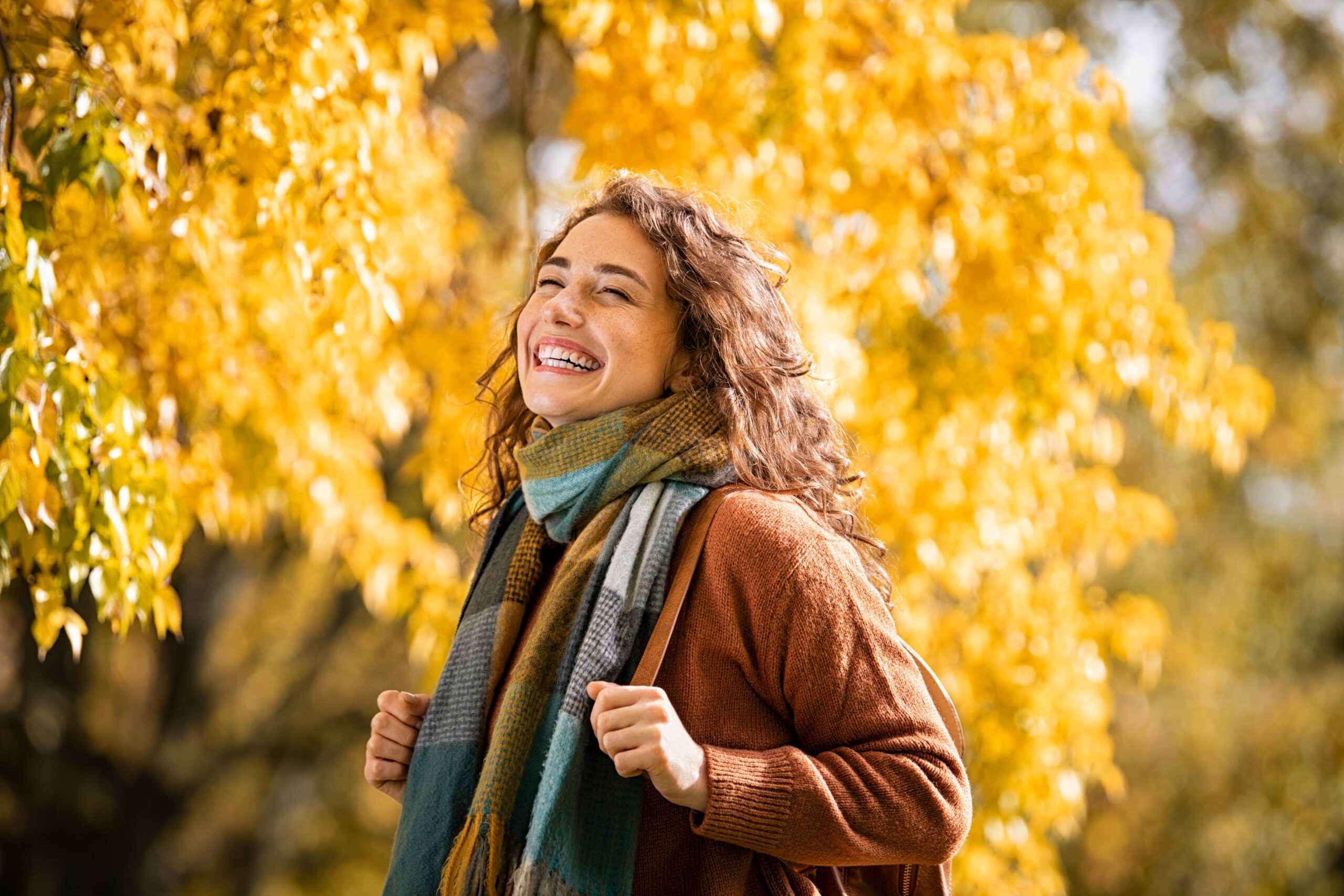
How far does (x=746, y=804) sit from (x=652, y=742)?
0.43ft

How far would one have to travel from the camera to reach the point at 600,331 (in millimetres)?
1674

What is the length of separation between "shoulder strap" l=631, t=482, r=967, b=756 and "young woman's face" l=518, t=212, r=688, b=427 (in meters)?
0.20

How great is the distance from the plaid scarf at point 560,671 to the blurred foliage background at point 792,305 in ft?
2.25

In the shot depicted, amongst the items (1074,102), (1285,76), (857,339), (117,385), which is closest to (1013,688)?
(857,339)

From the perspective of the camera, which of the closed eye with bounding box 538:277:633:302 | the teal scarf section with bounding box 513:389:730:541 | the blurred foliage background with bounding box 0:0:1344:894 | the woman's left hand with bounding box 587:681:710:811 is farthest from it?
the blurred foliage background with bounding box 0:0:1344:894

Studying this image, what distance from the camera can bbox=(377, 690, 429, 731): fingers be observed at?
1.77 metres

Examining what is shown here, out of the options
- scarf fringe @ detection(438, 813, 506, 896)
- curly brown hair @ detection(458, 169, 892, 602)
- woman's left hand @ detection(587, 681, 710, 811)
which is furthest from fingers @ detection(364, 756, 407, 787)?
curly brown hair @ detection(458, 169, 892, 602)

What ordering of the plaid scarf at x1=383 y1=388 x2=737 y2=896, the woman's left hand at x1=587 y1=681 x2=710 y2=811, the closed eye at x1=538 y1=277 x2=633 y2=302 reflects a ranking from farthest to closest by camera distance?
the closed eye at x1=538 y1=277 x2=633 y2=302, the plaid scarf at x1=383 y1=388 x2=737 y2=896, the woman's left hand at x1=587 y1=681 x2=710 y2=811

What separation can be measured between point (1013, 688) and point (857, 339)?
111cm

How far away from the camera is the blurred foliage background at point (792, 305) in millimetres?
2229

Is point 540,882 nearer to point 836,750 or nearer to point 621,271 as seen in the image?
point 836,750

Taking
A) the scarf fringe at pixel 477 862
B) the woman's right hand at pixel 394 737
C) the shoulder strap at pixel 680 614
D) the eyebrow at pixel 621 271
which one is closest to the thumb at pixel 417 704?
the woman's right hand at pixel 394 737

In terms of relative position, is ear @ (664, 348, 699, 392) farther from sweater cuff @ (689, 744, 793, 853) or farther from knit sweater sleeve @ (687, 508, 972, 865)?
sweater cuff @ (689, 744, 793, 853)

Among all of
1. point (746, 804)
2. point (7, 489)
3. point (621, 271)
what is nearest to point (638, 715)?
point (746, 804)
